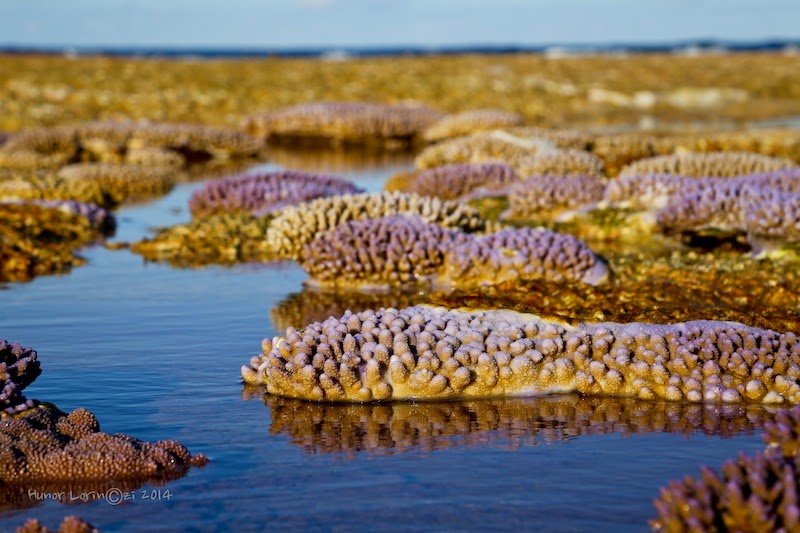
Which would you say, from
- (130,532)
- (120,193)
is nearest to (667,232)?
(130,532)

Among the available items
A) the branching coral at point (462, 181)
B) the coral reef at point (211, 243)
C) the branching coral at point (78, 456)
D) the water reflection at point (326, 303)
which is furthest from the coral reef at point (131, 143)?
the branching coral at point (78, 456)

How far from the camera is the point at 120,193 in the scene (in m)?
20.4

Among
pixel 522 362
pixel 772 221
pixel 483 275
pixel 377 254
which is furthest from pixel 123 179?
pixel 522 362

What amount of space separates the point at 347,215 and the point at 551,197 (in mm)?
3707

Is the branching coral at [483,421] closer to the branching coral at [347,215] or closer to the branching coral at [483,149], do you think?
the branching coral at [347,215]

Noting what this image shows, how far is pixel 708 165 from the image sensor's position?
54.6ft

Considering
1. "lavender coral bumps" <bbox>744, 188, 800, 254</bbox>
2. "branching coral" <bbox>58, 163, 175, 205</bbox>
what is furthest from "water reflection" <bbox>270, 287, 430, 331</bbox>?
"branching coral" <bbox>58, 163, 175, 205</bbox>

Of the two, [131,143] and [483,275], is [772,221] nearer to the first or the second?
[483,275]

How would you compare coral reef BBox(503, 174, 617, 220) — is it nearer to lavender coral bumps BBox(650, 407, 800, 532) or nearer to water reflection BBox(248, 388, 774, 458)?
water reflection BBox(248, 388, 774, 458)

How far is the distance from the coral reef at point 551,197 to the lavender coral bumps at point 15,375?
9359mm

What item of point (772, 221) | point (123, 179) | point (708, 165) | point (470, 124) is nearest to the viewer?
point (772, 221)

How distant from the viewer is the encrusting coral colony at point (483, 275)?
Result: 592cm

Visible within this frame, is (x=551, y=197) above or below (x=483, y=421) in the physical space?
above

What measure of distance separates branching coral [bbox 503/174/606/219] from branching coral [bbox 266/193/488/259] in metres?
2.20
